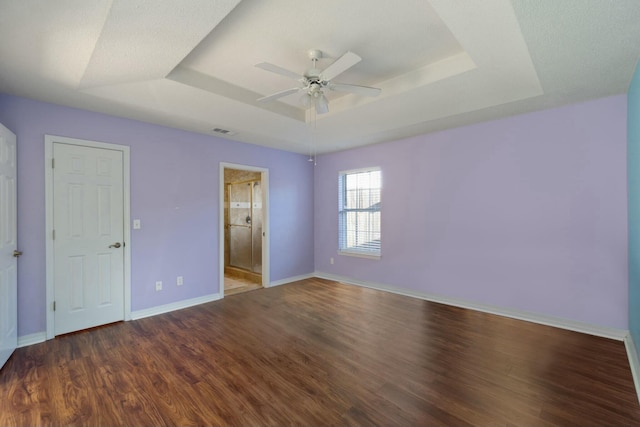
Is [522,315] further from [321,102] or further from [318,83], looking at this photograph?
[318,83]

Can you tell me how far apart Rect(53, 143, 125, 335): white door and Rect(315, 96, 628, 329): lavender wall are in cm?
364

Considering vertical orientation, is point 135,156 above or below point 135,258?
above

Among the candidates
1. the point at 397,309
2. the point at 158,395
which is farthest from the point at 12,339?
the point at 397,309

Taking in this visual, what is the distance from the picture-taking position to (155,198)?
366 cm

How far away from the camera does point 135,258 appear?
3502 millimetres

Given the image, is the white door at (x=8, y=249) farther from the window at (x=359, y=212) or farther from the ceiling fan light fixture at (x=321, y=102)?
the window at (x=359, y=212)

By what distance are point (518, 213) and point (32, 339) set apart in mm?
5318

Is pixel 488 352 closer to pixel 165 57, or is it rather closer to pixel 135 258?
pixel 165 57

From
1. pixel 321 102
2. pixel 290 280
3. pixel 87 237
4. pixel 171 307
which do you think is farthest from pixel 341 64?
pixel 290 280

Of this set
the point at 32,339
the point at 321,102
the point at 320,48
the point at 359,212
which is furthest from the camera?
the point at 359,212

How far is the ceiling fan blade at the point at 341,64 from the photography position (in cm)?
198

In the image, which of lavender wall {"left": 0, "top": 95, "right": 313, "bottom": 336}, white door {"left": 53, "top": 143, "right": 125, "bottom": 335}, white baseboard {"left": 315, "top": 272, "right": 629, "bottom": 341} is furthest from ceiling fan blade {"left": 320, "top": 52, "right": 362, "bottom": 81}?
white baseboard {"left": 315, "top": 272, "right": 629, "bottom": 341}

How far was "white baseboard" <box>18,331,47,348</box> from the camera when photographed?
2.77m

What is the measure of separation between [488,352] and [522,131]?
8.09 ft
